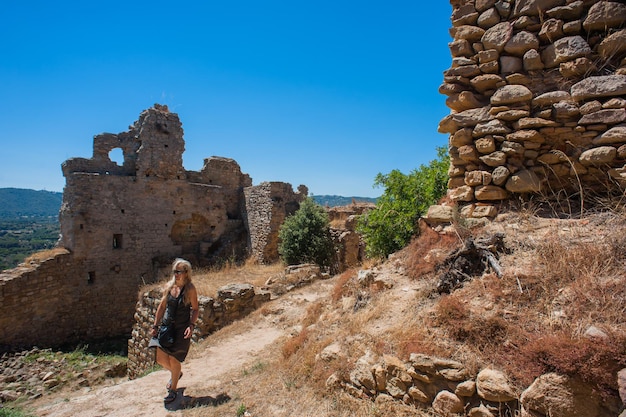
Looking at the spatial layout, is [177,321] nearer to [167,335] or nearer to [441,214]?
[167,335]

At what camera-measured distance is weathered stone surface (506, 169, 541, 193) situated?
440 cm

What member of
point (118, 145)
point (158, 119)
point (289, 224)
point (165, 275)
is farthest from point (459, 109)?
point (118, 145)

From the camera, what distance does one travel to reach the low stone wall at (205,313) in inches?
343

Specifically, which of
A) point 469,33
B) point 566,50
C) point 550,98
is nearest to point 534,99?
point 550,98

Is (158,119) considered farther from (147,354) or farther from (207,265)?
(147,354)

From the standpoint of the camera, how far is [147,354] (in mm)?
9406

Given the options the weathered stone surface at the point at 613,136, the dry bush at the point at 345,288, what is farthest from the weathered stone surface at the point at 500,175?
the dry bush at the point at 345,288

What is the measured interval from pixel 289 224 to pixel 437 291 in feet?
31.2

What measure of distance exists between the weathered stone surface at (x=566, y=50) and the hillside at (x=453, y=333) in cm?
191

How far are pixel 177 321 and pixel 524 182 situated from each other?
488cm

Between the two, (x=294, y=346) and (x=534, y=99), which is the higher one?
(x=534, y=99)

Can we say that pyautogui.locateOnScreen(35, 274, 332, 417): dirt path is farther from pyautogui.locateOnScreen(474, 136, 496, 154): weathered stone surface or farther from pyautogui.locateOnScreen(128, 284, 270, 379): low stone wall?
pyautogui.locateOnScreen(474, 136, 496, 154): weathered stone surface

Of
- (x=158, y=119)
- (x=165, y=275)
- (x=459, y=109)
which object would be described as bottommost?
(x=165, y=275)

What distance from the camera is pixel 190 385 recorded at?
5.52 metres
